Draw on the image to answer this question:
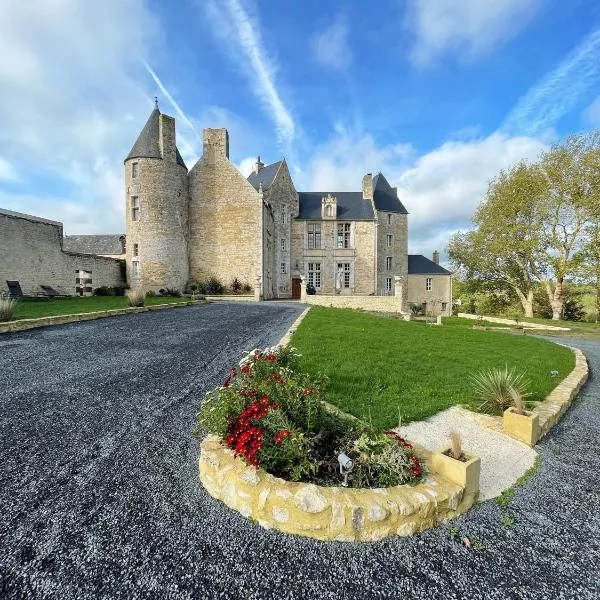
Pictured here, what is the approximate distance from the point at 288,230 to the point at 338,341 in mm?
22411

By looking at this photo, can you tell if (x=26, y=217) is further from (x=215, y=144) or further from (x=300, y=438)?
(x=300, y=438)

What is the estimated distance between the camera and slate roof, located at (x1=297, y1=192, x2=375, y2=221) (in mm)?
30078

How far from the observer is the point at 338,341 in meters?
8.14

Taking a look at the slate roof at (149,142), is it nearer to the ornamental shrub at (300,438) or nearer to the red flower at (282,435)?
the ornamental shrub at (300,438)

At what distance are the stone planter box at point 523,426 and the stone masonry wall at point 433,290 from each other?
28696 millimetres

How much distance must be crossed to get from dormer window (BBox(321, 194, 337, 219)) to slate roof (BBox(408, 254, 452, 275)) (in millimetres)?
9490

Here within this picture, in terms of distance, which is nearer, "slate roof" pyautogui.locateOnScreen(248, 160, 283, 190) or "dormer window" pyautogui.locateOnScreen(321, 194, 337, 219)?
"slate roof" pyautogui.locateOnScreen(248, 160, 283, 190)

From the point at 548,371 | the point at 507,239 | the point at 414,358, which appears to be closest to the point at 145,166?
the point at 414,358

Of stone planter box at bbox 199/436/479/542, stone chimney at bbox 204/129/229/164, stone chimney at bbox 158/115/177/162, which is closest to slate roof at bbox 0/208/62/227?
stone chimney at bbox 158/115/177/162

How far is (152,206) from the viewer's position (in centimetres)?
2236

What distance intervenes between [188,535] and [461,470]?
6.72ft

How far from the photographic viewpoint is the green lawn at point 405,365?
4.51m

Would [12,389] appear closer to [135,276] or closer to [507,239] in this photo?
[135,276]

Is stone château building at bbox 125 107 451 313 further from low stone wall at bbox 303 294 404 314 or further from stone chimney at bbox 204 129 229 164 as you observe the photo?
low stone wall at bbox 303 294 404 314
